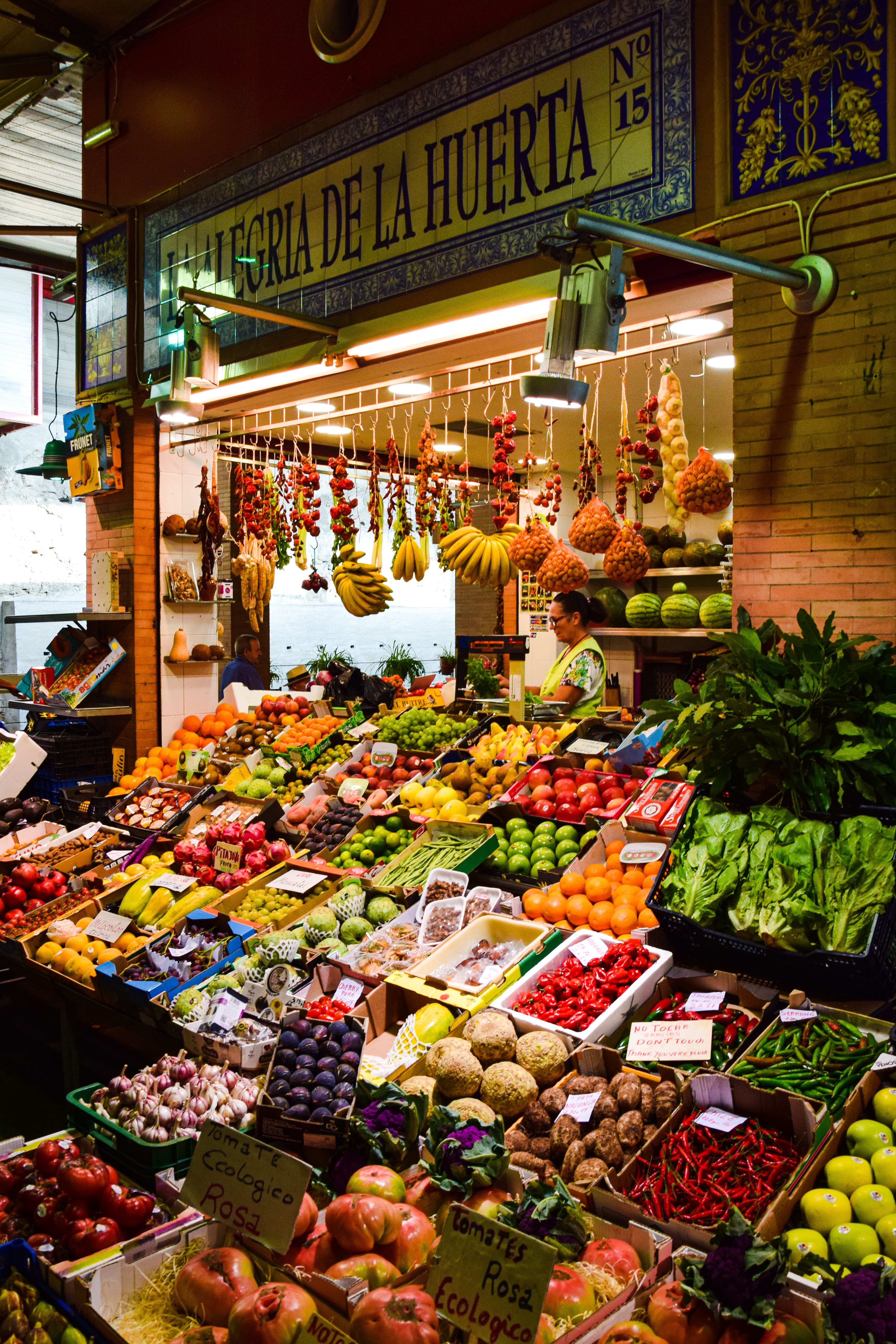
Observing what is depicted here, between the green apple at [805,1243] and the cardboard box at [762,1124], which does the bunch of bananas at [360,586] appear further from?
the green apple at [805,1243]

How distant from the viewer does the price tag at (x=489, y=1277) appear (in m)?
1.51

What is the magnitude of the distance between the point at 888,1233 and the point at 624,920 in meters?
1.43

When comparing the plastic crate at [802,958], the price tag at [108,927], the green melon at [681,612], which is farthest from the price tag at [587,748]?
the green melon at [681,612]

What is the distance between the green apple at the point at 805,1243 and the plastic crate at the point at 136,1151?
1399mm

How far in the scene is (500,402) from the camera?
8.76 metres

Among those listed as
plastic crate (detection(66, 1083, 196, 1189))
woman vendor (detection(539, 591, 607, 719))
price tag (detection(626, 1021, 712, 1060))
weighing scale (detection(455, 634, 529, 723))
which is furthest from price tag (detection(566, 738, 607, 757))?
plastic crate (detection(66, 1083, 196, 1189))

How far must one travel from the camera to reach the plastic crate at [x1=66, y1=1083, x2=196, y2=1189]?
8.06 ft

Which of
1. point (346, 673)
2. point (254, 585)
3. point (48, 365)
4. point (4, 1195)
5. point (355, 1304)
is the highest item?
point (48, 365)

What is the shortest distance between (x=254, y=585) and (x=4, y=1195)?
582 cm

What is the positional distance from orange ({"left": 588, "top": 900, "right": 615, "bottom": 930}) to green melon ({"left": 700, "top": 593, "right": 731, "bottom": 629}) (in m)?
4.52

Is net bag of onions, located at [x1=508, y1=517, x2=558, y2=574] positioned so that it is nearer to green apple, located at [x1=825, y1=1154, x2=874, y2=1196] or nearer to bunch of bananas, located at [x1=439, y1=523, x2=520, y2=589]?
bunch of bananas, located at [x1=439, y1=523, x2=520, y2=589]

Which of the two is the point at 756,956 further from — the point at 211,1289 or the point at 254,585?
the point at 254,585

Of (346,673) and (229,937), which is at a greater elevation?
(346,673)

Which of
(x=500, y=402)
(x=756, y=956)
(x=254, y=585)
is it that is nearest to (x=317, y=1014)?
(x=756, y=956)
